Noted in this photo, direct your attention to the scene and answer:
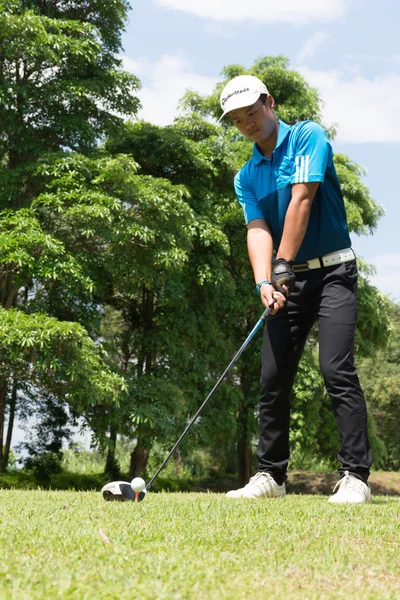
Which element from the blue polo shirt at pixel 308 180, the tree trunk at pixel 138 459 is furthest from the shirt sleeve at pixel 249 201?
the tree trunk at pixel 138 459

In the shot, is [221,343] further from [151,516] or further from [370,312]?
[151,516]

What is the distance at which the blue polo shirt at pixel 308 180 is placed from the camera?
14.6 feet

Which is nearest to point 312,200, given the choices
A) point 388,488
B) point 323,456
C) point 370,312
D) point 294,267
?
point 294,267

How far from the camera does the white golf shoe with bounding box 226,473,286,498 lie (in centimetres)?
457

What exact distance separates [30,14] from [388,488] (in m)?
19.7

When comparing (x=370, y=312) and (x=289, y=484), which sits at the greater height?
(x=370, y=312)

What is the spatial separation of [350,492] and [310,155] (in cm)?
203

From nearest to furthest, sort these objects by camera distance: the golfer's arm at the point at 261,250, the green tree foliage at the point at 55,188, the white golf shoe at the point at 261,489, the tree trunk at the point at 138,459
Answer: the white golf shoe at the point at 261,489 → the golfer's arm at the point at 261,250 → the green tree foliage at the point at 55,188 → the tree trunk at the point at 138,459

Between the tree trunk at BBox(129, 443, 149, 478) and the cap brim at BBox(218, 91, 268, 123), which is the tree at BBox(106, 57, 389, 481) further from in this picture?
the cap brim at BBox(218, 91, 268, 123)

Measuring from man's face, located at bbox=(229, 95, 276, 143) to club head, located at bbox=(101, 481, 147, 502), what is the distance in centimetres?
231

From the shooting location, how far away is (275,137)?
4.64 meters

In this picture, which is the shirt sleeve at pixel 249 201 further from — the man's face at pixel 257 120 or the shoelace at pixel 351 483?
the shoelace at pixel 351 483

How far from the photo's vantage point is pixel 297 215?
14.3 ft

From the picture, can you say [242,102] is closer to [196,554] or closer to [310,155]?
[310,155]
